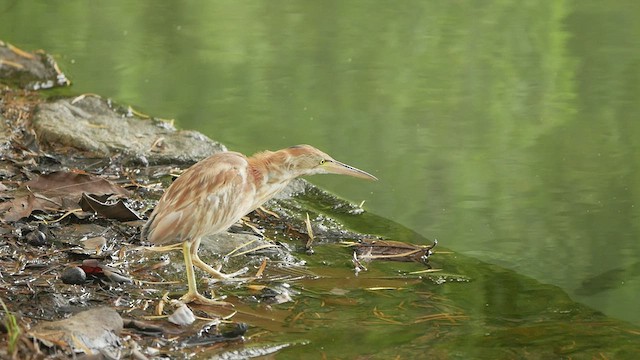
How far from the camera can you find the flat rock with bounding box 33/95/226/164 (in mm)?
7148

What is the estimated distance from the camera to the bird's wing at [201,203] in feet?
16.1

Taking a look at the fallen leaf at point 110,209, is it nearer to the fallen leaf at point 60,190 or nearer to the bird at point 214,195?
the fallen leaf at point 60,190

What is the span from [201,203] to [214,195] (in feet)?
0.24

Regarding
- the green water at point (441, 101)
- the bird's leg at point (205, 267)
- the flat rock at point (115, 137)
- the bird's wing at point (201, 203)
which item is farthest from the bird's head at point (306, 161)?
the flat rock at point (115, 137)

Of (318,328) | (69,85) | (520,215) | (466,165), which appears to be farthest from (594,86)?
(318,328)

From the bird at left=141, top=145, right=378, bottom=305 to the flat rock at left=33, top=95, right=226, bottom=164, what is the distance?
72.7 inches

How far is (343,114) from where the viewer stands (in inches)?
353

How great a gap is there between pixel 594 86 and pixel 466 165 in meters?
2.28

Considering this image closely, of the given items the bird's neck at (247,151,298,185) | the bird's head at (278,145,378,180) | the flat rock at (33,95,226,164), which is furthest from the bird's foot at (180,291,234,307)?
the flat rock at (33,95,226,164)

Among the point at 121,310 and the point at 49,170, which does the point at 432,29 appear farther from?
the point at 121,310

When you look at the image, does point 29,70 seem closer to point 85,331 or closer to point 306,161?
point 306,161

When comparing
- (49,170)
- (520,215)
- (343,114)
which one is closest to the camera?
(49,170)

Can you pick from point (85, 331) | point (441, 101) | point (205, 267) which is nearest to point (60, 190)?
point (205, 267)

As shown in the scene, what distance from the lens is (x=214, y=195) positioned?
497cm
